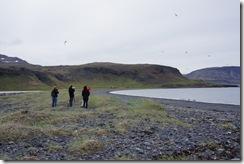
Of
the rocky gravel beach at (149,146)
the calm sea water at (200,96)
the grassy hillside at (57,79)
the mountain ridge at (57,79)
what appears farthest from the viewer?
the mountain ridge at (57,79)

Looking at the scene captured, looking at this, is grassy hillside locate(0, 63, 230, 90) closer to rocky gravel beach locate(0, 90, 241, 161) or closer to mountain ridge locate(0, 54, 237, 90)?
mountain ridge locate(0, 54, 237, 90)

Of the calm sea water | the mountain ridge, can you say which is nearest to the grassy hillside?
the mountain ridge

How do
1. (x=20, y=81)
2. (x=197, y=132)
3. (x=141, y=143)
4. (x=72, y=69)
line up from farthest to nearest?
(x=72, y=69) → (x=20, y=81) → (x=197, y=132) → (x=141, y=143)

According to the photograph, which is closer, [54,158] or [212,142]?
[54,158]

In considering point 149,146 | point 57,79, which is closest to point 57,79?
point 57,79

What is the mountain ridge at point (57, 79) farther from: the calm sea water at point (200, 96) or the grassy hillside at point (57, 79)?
the calm sea water at point (200, 96)

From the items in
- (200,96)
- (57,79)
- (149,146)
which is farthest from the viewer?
(57,79)

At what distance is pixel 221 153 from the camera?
10922mm

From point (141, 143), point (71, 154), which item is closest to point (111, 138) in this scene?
point (141, 143)

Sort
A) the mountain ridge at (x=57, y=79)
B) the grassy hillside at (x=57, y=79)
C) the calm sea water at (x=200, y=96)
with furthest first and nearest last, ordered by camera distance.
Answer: the mountain ridge at (x=57, y=79) < the grassy hillside at (x=57, y=79) < the calm sea water at (x=200, y=96)

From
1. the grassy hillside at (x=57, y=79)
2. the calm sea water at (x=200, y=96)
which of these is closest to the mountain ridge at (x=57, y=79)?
the grassy hillside at (x=57, y=79)

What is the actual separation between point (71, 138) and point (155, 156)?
4759 mm

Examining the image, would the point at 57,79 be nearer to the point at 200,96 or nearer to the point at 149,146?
the point at 200,96

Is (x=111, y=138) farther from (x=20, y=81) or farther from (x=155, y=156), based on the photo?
(x=20, y=81)
